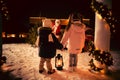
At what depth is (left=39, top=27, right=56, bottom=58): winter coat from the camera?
9.03m

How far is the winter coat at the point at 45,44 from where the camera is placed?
9031 millimetres

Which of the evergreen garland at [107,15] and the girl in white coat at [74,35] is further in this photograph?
the girl in white coat at [74,35]

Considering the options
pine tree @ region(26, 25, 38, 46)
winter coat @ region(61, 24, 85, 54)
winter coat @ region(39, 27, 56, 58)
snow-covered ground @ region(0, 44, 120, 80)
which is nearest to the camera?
snow-covered ground @ region(0, 44, 120, 80)

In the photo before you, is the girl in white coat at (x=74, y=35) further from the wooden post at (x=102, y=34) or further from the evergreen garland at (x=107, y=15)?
the evergreen garland at (x=107, y=15)

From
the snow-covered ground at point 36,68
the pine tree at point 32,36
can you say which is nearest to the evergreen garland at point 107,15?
the snow-covered ground at point 36,68

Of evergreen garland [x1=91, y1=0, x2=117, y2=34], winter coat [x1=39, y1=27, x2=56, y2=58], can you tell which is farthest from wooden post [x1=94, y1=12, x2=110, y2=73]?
winter coat [x1=39, y1=27, x2=56, y2=58]

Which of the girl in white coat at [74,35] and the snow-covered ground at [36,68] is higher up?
the girl in white coat at [74,35]

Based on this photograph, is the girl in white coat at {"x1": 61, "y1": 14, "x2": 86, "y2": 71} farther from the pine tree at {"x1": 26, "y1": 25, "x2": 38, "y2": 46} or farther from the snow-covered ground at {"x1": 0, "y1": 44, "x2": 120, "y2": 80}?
the pine tree at {"x1": 26, "y1": 25, "x2": 38, "y2": 46}

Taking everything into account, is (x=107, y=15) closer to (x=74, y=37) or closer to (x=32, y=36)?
(x=74, y=37)

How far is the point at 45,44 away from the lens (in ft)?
29.9

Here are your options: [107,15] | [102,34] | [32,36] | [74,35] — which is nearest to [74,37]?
[74,35]

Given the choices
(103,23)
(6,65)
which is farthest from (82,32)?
(6,65)

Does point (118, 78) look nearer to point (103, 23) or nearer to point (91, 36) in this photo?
point (103, 23)

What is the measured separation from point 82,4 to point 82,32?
27.0 feet
